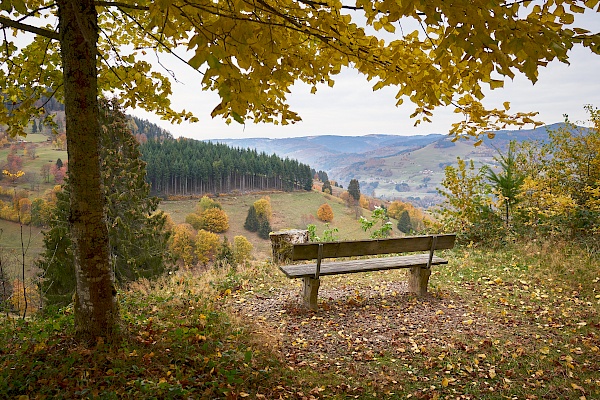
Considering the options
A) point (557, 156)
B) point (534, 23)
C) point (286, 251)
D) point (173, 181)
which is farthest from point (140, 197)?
point (173, 181)

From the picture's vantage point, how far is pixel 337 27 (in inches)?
117

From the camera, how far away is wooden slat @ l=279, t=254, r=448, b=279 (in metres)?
5.19

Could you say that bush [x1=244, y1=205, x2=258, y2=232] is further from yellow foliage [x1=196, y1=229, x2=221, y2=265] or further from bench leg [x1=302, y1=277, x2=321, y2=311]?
bench leg [x1=302, y1=277, x2=321, y2=311]

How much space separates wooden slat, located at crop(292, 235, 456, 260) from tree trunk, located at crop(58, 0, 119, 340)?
2.45m

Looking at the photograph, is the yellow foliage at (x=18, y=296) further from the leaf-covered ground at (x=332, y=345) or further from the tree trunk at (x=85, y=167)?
the tree trunk at (x=85, y=167)

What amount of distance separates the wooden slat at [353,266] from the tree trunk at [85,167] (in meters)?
2.51

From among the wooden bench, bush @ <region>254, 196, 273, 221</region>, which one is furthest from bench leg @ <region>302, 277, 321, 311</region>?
bush @ <region>254, 196, 273, 221</region>

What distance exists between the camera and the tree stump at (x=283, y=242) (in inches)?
334

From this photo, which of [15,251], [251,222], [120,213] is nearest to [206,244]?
[251,222]

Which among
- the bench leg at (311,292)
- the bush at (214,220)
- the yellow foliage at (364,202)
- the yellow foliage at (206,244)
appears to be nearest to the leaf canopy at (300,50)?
the bench leg at (311,292)

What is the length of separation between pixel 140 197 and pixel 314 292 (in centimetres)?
1040

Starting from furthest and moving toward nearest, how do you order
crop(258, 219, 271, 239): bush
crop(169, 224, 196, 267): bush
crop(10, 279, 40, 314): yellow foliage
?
A: crop(258, 219, 271, 239): bush < crop(169, 224, 196, 267): bush < crop(10, 279, 40, 314): yellow foliage

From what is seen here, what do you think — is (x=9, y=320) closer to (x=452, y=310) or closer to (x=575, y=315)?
(x=452, y=310)

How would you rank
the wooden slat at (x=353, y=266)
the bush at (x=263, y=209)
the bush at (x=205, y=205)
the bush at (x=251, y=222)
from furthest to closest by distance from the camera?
the bush at (x=263, y=209) < the bush at (x=251, y=222) < the bush at (x=205, y=205) < the wooden slat at (x=353, y=266)
